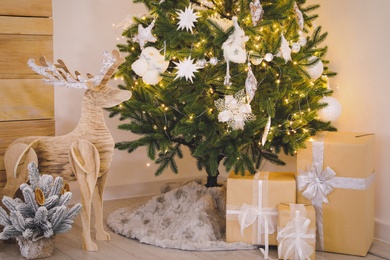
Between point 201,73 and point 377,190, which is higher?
point 201,73

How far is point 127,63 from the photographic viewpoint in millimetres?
2695

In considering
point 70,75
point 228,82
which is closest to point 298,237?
point 228,82

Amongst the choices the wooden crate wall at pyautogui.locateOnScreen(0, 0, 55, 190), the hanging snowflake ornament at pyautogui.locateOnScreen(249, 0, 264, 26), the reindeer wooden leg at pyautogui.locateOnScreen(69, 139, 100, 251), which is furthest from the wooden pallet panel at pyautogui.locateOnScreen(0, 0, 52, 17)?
→ the hanging snowflake ornament at pyautogui.locateOnScreen(249, 0, 264, 26)

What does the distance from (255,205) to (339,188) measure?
34 centimetres

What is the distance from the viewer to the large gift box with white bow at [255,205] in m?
2.46

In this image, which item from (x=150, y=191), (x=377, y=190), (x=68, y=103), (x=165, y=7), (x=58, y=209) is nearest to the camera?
(x=58, y=209)

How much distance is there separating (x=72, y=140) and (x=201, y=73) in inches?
23.2

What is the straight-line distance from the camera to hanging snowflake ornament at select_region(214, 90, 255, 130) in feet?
7.87

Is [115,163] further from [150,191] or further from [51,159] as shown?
[51,159]

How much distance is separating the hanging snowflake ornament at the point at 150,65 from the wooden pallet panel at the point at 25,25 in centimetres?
44

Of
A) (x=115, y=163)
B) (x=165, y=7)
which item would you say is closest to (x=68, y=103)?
(x=115, y=163)

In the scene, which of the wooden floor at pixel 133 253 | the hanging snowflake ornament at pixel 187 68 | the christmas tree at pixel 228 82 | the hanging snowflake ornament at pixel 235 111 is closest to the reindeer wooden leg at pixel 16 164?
the wooden floor at pixel 133 253

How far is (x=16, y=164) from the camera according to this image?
7.99ft

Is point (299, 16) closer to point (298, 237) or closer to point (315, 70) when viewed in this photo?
point (315, 70)
